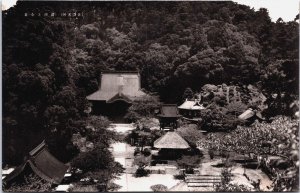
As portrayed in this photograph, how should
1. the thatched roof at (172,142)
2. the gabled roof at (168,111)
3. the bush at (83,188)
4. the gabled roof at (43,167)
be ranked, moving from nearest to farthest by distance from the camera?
1. the gabled roof at (43,167)
2. the bush at (83,188)
3. the thatched roof at (172,142)
4. the gabled roof at (168,111)

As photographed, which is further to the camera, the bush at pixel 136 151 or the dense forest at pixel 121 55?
the bush at pixel 136 151

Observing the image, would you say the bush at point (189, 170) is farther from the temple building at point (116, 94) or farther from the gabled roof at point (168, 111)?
the temple building at point (116, 94)

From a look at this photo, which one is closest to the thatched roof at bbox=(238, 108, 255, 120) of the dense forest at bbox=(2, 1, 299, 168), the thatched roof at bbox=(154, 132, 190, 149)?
the dense forest at bbox=(2, 1, 299, 168)

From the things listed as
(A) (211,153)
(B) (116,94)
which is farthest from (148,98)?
(A) (211,153)

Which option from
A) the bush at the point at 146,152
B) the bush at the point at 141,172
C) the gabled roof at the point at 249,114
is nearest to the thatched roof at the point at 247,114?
the gabled roof at the point at 249,114

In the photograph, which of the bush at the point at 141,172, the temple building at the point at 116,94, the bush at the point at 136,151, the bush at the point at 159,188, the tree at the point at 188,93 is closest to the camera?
the bush at the point at 159,188

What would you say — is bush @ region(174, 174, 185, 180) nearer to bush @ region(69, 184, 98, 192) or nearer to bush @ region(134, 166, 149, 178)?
bush @ region(134, 166, 149, 178)
